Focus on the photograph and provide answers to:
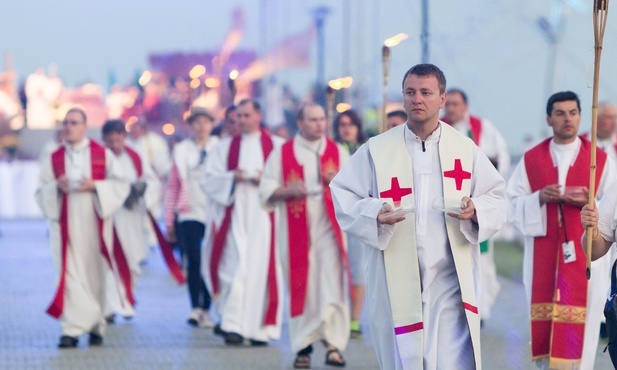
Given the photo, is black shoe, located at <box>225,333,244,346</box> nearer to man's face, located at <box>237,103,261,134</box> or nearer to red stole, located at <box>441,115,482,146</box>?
man's face, located at <box>237,103,261,134</box>

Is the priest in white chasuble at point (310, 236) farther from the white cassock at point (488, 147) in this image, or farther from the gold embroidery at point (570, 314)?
the white cassock at point (488, 147)

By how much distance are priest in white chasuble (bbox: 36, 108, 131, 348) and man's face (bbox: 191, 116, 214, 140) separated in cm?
256

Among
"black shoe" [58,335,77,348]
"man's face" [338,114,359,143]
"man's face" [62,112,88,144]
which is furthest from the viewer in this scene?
"man's face" [338,114,359,143]

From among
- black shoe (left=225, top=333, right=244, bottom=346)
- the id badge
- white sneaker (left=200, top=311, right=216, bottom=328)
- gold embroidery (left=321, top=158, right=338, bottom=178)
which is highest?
gold embroidery (left=321, top=158, right=338, bottom=178)

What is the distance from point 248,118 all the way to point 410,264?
6.04 metres

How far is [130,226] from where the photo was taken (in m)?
16.1

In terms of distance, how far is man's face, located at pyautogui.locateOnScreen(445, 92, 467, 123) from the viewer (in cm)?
1355

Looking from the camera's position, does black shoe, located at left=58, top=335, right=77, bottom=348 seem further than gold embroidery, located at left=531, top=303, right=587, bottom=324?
Yes

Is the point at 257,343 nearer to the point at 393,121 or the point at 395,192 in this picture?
the point at 393,121

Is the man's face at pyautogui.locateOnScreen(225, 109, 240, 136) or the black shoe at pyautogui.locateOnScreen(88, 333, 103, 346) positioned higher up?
the man's face at pyautogui.locateOnScreen(225, 109, 240, 136)

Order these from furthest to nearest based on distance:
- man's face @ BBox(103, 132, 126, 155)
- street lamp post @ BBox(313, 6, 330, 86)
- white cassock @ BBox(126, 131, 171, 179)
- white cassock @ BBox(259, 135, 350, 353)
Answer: street lamp post @ BBox(313, 6, 330, 86), white cassock @ BBox(126, 131, 171, 179), man's face @ BBox(103, 132, 126, 155), white cassock @ BBox(259, 135, 350, 353)

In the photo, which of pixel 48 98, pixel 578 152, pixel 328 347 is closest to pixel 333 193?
pixel 578 152

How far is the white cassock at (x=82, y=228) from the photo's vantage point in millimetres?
12469

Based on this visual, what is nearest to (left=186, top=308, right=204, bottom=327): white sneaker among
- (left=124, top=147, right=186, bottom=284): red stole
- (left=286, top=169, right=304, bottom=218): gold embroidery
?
(left=124, top=147, right=186, bottom=284): red stole
